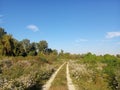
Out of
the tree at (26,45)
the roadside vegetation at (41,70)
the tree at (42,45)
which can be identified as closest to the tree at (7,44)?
the roadside vegetation at (41,70)

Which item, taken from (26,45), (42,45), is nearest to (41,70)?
(26,45)

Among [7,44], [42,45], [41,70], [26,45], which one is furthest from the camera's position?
[42,45]

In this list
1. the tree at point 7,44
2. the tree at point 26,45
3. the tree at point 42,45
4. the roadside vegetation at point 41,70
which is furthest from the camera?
the tree at point 42,45

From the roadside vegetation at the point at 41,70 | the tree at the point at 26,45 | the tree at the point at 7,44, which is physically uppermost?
the tree at the point at 26,45

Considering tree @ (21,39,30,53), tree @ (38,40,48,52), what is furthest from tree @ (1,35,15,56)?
tree @ (38,40,48,52)

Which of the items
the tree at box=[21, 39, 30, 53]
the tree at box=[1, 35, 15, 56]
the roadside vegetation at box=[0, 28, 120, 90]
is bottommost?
the roadside vegetation at box=[0, 28, 120, 90]

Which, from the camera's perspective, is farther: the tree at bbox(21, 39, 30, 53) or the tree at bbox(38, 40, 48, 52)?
the tree at bbox(38, 40, 48, 52)

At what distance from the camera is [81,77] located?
26.3 metres

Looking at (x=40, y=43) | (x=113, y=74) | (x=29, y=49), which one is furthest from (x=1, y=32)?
(x=113, y=74)

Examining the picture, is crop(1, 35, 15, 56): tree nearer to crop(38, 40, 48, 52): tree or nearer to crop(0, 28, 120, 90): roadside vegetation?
crop(0, 28, 120, 90): roadside vegetation

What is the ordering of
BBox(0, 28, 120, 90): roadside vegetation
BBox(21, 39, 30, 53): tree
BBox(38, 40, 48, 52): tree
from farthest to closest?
BBox(38, 40, 48, 52): tree
BBox(21, 39, 30, 53): tree
BBox(0, 28, 120, 90): roadside vegetation

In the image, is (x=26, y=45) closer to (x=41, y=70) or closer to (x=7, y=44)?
(x=7, y=44)

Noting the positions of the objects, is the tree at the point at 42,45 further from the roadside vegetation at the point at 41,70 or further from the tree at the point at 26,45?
the tree at the point at 26,45

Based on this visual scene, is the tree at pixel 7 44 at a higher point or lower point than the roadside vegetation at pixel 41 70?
higher
